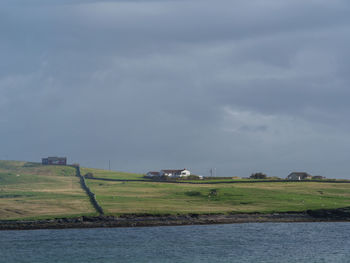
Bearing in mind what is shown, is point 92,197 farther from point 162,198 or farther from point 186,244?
point 186,244

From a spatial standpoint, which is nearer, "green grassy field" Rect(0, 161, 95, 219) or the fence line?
"green grassy field" Rect(0, 161, 95, 219)

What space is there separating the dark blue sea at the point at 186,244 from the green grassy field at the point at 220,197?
13.2 m

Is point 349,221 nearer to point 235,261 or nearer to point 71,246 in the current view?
point 235,261

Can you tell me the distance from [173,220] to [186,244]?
963 inches

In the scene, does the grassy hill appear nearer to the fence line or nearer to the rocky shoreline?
the fence line

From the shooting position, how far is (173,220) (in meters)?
98.1

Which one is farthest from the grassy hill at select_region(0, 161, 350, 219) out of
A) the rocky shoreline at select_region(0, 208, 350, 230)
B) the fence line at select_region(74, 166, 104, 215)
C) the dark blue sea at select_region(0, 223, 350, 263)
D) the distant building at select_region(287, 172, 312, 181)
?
the distant building at select_region(287, 172, 312, 181)

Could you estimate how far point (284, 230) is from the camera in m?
88.8

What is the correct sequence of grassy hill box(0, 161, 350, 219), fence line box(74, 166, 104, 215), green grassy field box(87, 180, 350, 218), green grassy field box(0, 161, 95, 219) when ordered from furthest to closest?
green grassy field box(87, 180, 350, 218) < grassy hill box(0, 161, 350, 219) < fence line box(74, 166, 104, 215) < green grassy field box(0, 161, 95, 219)

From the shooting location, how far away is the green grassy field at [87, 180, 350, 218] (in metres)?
107

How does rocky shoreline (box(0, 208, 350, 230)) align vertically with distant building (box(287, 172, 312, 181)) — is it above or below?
below

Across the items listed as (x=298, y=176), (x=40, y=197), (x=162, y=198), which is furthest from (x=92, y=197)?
(x=298, y=176)

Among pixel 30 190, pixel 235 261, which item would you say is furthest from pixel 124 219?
pixel 30 190

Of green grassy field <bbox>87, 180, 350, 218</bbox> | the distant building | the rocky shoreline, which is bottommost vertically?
the rocky shoreline
